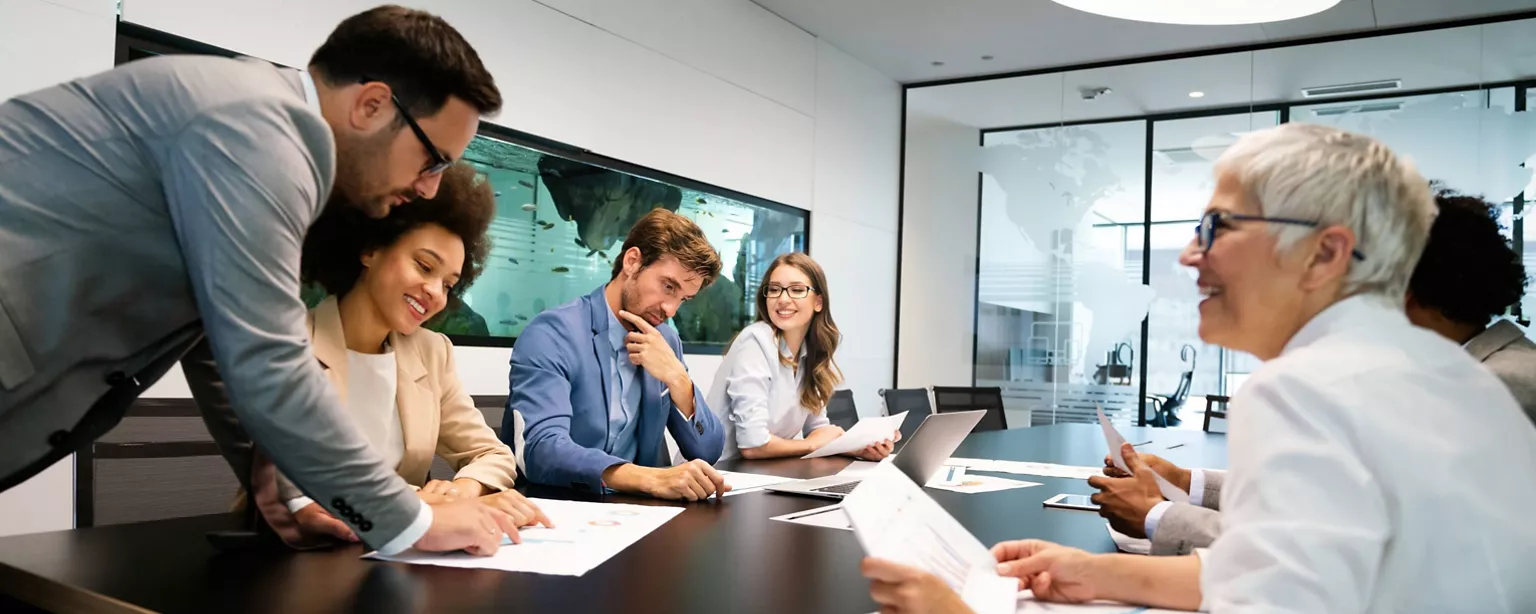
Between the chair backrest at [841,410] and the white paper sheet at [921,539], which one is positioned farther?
the chair backrest at [841,410]

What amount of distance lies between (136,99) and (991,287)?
25.0 feet

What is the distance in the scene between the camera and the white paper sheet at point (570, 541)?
1323mm

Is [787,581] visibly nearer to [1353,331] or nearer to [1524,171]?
[1353,331]

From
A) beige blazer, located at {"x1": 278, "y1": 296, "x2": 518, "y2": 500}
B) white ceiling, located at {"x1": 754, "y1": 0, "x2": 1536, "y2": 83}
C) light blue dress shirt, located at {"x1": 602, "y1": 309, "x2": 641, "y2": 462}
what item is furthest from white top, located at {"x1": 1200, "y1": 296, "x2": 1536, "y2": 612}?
white ceiling, located at {"x1": 754, "y1": 0, "x2": 1536, "y2": 83}

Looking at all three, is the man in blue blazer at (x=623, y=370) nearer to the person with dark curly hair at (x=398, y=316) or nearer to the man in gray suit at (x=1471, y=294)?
the person with dark curly hair at (x=398, y=316)

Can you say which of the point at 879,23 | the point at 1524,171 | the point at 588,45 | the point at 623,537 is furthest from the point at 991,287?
the point at 623,537

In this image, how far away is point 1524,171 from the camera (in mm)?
6668

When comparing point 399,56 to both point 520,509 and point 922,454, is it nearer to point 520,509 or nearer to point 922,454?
point 520,509

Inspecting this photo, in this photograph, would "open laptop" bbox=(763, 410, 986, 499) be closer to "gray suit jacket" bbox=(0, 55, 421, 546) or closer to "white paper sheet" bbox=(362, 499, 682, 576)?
"white paper sheet" bbox=(362, 499, 682, 576)

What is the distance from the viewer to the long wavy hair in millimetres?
3830

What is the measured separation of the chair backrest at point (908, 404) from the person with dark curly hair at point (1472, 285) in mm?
2886

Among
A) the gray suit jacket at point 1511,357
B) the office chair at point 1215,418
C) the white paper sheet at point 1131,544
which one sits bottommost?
the office chair at point 1215,418

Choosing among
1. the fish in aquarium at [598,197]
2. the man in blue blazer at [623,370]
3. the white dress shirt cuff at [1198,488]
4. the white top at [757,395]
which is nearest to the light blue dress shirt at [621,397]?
the man in blue blazer at [623,370]

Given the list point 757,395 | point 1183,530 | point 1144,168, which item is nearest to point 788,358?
point 757,395
